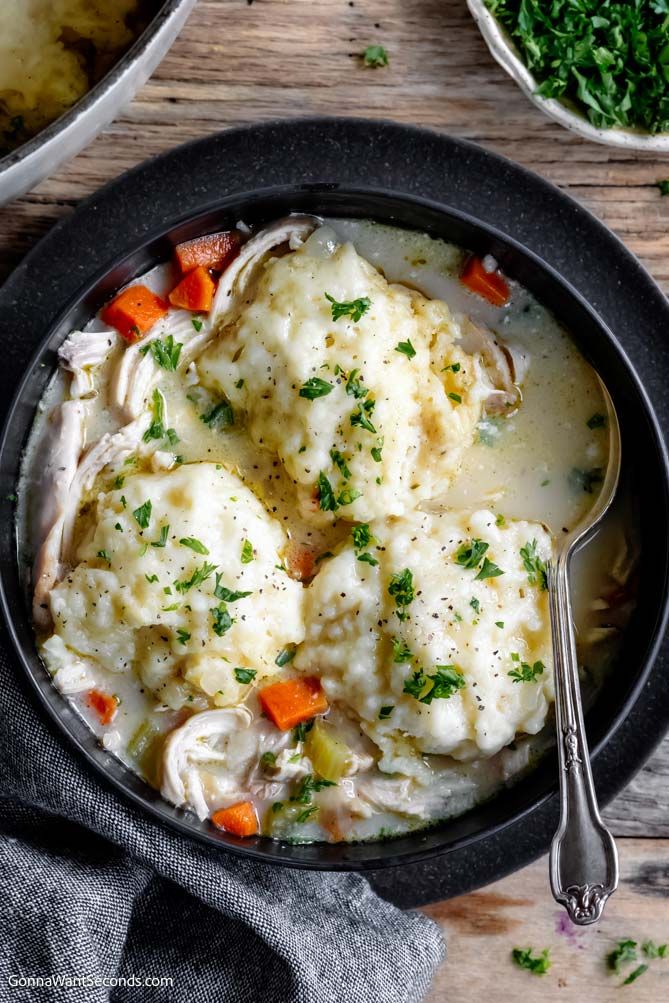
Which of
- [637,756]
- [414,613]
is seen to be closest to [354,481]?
[414,613]

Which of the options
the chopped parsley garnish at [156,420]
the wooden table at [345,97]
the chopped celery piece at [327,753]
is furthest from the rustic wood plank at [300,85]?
the chopped celery piece at [327,753]

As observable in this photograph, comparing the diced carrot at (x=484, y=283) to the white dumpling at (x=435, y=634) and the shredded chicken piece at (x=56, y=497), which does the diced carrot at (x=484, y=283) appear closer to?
the white dumpling at (x=435, y=634)

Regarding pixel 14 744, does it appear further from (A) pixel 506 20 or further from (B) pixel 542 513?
(A) pixel 506 20

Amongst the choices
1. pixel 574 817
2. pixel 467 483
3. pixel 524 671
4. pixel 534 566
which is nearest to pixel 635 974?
pixel 574 817

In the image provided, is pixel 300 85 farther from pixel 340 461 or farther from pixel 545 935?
pixel 545 935

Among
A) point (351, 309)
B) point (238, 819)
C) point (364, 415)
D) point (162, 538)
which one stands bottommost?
point (238, 819)

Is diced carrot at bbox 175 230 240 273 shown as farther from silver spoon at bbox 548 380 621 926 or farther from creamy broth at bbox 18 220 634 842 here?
silver spoon at bbox 548 380 621 926

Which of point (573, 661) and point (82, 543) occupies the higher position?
point (82, 543)
